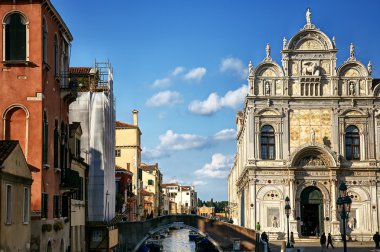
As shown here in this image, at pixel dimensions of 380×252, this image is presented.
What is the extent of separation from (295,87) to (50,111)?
3411 cm

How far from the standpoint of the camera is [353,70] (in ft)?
184

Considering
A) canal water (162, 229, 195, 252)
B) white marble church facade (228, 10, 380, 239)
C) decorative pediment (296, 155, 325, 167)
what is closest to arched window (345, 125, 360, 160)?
white marble church facade (228, 10, 380, 239)

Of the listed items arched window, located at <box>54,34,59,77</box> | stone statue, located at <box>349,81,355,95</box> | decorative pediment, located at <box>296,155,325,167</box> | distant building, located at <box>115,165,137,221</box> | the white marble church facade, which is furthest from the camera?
distant building, located at <box>115,165,137,221</box>

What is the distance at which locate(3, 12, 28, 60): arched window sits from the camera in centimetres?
2380

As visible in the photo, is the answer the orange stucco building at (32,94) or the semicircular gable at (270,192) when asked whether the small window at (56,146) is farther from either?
the semicircular gable at (270,192)

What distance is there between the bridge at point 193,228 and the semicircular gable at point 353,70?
54.3 ft

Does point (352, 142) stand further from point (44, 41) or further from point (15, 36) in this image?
point (15, 36)

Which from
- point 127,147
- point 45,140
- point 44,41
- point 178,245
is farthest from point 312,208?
point 44,41

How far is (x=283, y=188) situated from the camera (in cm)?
5528

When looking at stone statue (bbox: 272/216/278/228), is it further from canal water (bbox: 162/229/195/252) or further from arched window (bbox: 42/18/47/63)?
arched window (bbox: 42/18/47/63)

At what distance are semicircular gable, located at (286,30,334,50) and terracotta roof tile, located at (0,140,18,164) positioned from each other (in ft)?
129

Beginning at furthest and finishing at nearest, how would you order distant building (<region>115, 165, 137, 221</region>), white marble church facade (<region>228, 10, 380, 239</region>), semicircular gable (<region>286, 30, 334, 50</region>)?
1. distant building (<region>115, 165, 137, 221</region>)
2. semicircular gable (<region>286, 30, 334, 50</region>)
3. white marble church facade (<region>228, 10, 380, 239</region>)

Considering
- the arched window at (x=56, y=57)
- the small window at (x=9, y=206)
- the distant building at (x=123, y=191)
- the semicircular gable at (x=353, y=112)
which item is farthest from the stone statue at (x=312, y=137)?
the small window at (x=9, y=206)

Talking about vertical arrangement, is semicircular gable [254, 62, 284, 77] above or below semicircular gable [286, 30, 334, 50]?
below
